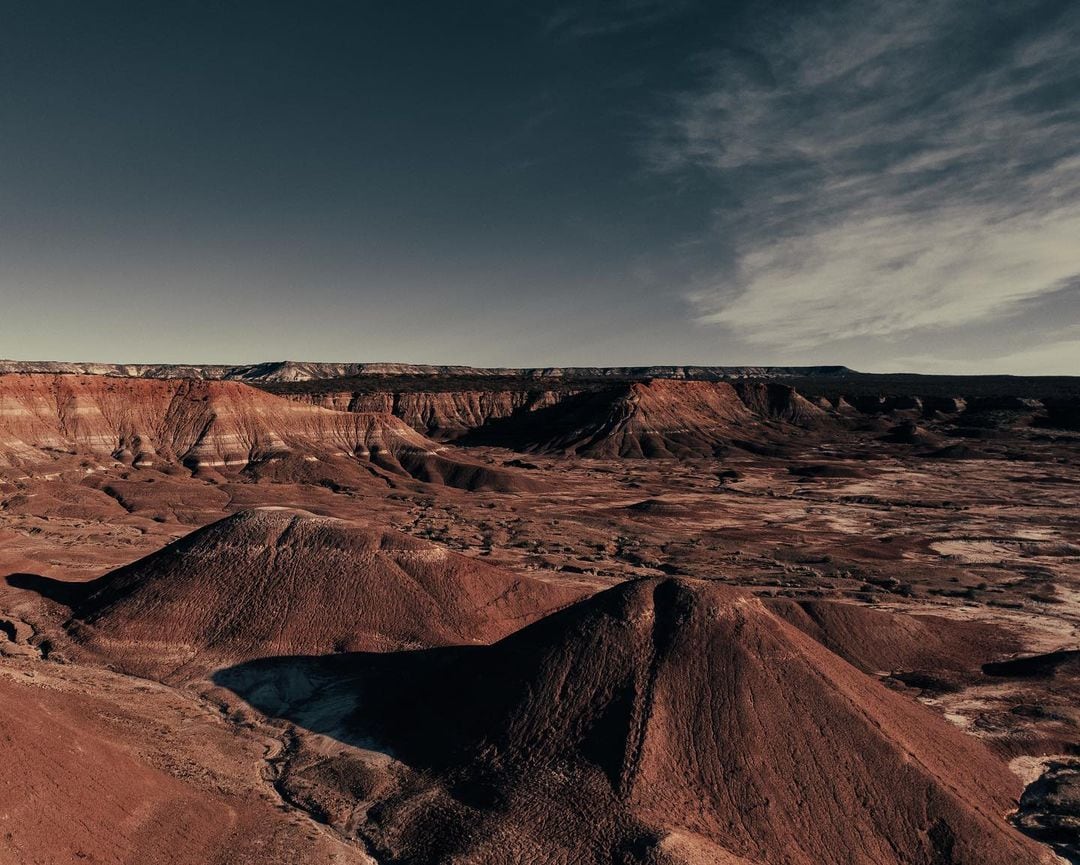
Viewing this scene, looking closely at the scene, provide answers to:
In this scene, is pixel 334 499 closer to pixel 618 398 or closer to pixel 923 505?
pixel 923 505

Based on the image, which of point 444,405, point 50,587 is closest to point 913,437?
point 444,405

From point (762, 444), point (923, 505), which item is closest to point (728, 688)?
point (923, 505)

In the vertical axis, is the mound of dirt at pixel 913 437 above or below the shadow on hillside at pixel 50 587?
above

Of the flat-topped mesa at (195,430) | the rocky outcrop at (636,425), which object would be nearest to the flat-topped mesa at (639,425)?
the rocky outcrop at (636,425)

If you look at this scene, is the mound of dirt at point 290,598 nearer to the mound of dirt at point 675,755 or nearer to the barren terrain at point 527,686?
the barren terrain at point 527,686

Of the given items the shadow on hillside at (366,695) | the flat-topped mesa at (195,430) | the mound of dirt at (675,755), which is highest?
the flat-topped mesa at (195,430)

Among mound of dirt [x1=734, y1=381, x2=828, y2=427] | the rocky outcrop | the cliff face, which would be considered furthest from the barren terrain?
mound of dirt [x1=734, y1=381, x2=828, y2=427]

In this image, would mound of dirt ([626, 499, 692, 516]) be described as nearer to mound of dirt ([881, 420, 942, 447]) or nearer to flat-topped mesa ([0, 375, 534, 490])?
flat-topped mesa ([0, 375, 534, 490])
